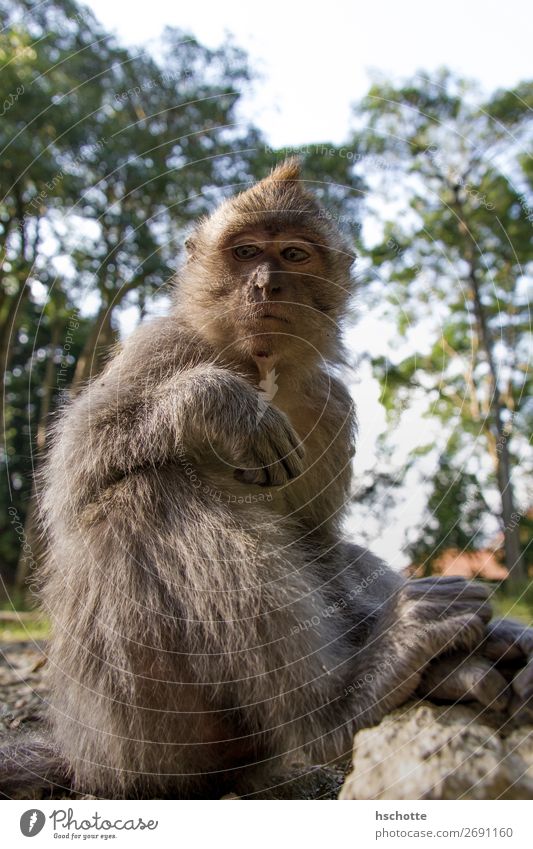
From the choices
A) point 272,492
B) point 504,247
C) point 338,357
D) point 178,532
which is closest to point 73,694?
point 178,532

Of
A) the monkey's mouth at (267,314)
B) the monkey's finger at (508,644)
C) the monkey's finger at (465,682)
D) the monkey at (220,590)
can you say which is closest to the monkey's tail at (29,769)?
the monkey at (220,590)

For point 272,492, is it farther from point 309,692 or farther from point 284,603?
point 309,692

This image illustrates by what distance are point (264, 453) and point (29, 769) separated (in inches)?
74.1

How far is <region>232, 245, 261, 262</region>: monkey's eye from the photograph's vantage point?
3834mm

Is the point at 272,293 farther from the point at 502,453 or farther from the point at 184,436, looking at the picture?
the point at 502,453

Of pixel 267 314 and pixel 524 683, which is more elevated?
pixel 267 314

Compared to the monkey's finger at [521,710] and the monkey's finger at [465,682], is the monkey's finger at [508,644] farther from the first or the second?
the monkey's finger at [521,710]

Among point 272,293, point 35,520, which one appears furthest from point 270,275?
point 35,520

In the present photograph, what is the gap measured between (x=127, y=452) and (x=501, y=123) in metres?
2.61

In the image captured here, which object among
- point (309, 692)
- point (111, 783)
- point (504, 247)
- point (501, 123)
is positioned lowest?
point (111, 783)

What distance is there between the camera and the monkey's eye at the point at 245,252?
3834mm

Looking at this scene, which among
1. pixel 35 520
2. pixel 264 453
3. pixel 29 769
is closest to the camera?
pixel 264 453

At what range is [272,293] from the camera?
355 cm

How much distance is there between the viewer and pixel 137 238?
16.3 ft
